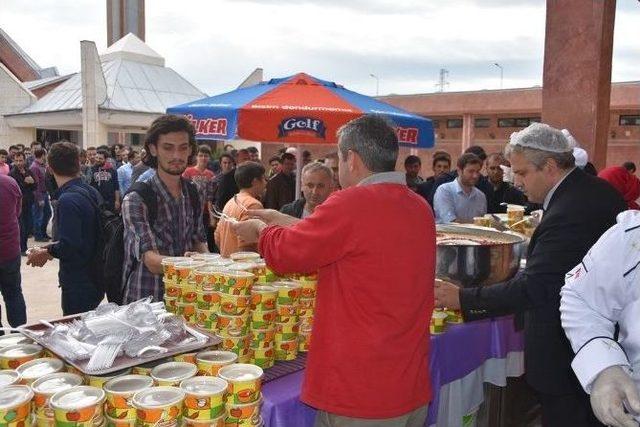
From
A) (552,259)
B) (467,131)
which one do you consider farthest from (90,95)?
(552,259)

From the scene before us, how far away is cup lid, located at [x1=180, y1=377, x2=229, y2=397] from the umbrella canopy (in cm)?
287

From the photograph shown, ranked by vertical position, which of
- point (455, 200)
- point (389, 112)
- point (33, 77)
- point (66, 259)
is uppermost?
point (33, 77)

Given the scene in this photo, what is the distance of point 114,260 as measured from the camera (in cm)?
296

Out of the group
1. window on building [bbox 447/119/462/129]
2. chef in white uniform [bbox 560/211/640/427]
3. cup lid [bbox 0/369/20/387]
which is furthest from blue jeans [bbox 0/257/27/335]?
window on building [bbox 447/119/462/129]

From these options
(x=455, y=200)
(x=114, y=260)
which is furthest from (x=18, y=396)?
(x=455, y=200)

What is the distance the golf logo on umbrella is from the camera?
4.35 metres

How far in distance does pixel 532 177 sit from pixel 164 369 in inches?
71.8

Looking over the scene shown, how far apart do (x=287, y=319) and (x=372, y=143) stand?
807 mm

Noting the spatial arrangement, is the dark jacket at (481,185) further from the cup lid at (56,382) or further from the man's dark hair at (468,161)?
the cup lid at (56,382)

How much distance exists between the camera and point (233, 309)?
76.7 inches

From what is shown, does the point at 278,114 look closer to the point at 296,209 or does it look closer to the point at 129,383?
the point at 296,209

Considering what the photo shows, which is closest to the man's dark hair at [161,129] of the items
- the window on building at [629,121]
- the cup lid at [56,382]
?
the cup lid at [56,382]

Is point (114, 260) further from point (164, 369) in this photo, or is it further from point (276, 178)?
point (276, 178)

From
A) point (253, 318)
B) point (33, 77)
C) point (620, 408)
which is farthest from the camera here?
point (33, 77)
